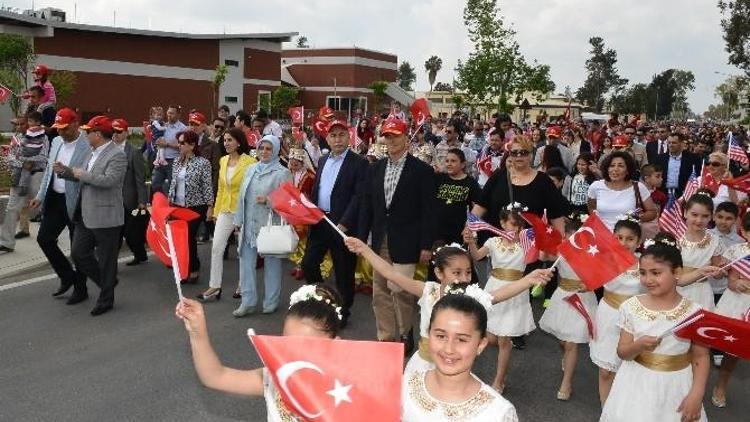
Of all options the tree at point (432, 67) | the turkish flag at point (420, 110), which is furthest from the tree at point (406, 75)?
the turkish flag at point (420, 110)

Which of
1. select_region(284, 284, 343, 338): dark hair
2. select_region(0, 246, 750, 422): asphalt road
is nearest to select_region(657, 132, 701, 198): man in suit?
select_region(0, 246, 750, 422): asphalt road

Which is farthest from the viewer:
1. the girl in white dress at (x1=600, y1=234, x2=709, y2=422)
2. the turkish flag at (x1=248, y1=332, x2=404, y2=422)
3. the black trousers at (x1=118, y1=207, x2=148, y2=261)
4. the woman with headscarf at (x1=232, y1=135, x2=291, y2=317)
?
the black trousers at (x1=118, y1=207, x2=148, y2=261)

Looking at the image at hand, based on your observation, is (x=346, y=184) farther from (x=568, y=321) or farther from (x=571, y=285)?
(x=568, y=321)

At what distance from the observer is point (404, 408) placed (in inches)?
106

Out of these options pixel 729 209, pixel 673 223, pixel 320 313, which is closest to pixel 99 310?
pixel 320 313

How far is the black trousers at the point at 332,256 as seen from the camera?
6.86 meters

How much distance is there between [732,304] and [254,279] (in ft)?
14.2

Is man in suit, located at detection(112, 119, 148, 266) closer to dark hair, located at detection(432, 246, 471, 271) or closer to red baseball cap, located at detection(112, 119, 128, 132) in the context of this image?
red baseball cap, located at detection(112, 119, 128, 132)

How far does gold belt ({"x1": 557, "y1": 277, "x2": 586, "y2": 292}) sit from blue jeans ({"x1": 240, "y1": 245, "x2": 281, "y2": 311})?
2969 millimetres

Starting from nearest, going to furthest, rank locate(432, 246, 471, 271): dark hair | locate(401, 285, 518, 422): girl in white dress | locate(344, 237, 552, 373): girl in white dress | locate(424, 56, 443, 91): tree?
locate(401, 285, 518, 422): girl in white dress < locate(344, 237, 552, 373): girl in white dress < locate(432, 246, 471, 271): dark hair < locate(424, 56, 443, 91): tree

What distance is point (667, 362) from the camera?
379 centimetres

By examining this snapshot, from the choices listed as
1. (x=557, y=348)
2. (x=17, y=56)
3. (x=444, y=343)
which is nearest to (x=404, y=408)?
(x=444, y=343)

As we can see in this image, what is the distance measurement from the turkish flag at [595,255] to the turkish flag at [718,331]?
2.76 ft

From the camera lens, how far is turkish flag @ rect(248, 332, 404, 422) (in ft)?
7.73
